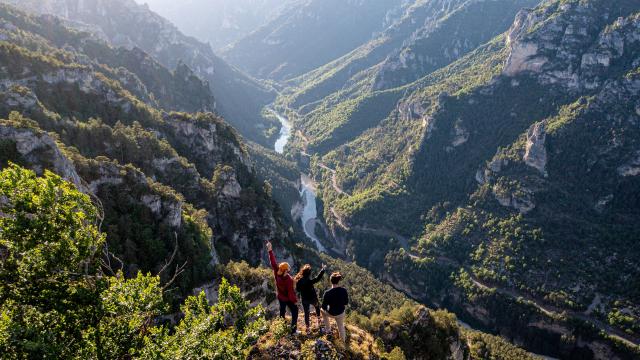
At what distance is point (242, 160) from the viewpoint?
125438 mm

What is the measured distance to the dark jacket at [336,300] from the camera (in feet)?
81.8

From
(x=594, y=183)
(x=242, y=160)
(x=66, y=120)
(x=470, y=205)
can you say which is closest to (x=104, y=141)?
(x=66, y=120)

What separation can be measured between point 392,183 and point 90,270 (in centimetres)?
18362

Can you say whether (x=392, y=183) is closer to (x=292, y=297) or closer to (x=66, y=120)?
(x=66, y=120)

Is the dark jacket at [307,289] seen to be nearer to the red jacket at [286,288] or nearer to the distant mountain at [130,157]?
the red jacket at [286,288]

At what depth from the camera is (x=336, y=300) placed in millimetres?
25000

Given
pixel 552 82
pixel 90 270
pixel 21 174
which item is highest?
pixel 552 82

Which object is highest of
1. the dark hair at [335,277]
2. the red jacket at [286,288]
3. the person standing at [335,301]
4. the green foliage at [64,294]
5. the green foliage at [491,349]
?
the dark hair at [335,277]

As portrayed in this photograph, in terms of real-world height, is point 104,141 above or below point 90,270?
below

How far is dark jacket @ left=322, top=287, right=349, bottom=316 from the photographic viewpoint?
81.8 ft

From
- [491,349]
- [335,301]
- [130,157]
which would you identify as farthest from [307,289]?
[491,349]

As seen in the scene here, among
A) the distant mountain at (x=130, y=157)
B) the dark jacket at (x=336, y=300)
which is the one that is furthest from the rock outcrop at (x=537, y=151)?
the dark jacket at (x=336, y=300)

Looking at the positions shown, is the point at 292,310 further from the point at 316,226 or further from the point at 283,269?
the point at 316,226

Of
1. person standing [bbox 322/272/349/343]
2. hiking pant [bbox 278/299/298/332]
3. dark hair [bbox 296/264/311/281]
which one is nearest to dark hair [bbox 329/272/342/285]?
person standing [bbox 322/272/349/343]
